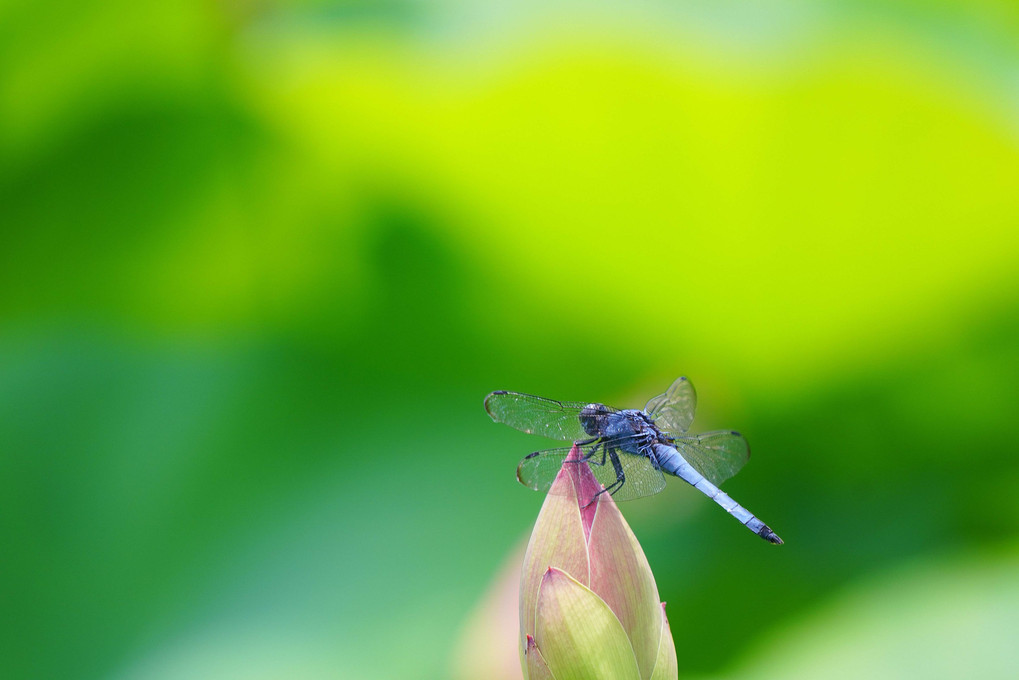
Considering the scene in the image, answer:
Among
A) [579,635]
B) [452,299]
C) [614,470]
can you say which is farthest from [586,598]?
[452,299]

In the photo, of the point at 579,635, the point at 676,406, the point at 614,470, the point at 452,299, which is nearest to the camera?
the point at 579,635

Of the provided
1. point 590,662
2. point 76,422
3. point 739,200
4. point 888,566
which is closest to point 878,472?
point 888,566

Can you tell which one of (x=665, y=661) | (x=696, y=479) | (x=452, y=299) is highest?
(x=452, y=299)

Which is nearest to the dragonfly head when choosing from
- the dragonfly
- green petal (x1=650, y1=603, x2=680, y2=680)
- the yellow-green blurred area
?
the dragonfly

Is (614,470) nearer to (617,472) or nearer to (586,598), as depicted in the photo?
(617,472)

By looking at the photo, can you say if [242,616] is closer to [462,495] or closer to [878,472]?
[462,495]

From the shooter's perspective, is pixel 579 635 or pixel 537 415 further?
pixel 537 415

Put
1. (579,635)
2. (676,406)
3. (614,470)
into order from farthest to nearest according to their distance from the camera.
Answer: (676,406)
(614,470)
(579,635)

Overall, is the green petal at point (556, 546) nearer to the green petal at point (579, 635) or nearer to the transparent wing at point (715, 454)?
the green petal at point (579, 635)
